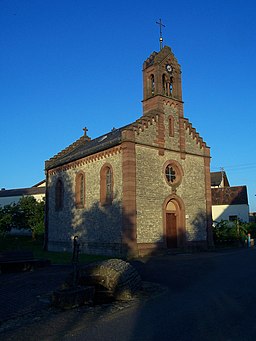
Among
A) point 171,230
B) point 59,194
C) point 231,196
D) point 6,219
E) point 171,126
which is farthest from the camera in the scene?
point 231,196

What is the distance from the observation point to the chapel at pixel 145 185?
21.6m

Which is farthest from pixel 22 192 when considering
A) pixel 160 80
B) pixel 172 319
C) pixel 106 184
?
pixel 172 319

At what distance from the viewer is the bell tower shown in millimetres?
24906

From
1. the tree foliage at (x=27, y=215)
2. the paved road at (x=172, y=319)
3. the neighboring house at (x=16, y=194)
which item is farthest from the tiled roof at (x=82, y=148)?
the neighboring house at (x=16, y=194)

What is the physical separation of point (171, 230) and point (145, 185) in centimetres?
417

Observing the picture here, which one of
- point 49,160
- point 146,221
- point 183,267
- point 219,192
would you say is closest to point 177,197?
point 146,221

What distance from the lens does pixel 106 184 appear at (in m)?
23.6

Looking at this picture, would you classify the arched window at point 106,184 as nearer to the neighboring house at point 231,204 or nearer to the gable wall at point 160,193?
the gable wall at point 160,193

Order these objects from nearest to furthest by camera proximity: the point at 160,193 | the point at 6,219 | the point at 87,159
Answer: the point at 160,193, the point at 87,159, the point at 6,219

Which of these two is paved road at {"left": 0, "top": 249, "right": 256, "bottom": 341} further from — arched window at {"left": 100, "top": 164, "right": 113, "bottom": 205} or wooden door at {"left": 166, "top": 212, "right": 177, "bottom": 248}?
wooden door at {"left": 166, "top": 212, "right": 177, "bottom": 248}

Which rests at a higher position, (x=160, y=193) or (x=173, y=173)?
(x=173, y=173)

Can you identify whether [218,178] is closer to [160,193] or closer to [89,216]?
[160,193]

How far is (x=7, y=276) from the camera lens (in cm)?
1348

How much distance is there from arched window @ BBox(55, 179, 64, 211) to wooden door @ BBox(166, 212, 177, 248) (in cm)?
962
